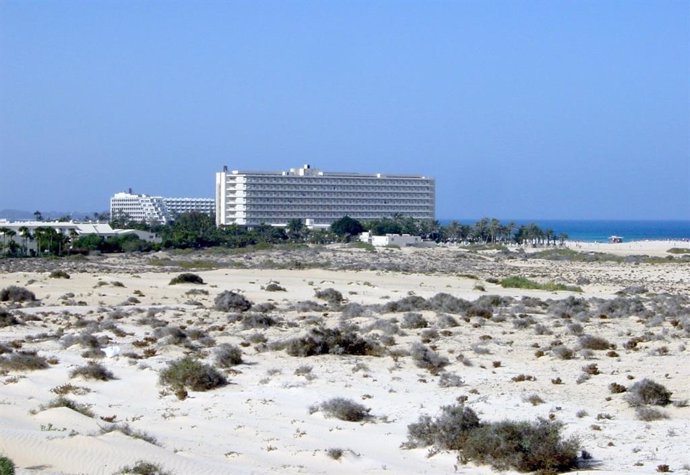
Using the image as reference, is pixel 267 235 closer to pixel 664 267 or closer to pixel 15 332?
pixel 664 267

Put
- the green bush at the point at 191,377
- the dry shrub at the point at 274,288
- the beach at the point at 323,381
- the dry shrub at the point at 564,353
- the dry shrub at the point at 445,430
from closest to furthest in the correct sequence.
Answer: the beach at the point at 323,381
the dry shrub at the point at 445,430
the green bush at the point at 191,377
the dry shrub at the point at 564,353
the dry shrub at the point at 274,288

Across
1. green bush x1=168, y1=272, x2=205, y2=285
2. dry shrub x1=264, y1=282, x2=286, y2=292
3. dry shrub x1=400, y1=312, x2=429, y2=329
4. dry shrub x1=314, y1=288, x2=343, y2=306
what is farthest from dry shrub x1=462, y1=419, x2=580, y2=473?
green bush x1=168, y1=272, x2=205, y2=285

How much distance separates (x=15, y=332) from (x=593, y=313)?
18890 mm

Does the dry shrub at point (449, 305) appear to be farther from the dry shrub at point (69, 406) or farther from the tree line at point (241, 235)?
the tree line at point (241, 235)

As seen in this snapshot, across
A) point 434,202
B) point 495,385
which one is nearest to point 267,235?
point 434,202

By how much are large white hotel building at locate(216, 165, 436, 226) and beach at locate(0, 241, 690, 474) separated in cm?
12848

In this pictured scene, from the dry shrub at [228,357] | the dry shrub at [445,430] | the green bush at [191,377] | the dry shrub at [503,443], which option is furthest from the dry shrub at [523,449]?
the dry shrub at [228,357]

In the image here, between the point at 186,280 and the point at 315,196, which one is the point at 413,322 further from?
the point at 315,196

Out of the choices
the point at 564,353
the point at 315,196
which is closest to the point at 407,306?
the point at 564,353

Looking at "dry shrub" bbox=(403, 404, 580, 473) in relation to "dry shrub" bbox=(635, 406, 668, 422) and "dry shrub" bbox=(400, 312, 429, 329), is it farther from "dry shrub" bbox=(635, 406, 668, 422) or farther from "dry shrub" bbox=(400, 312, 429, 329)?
"dry shrub" bbox=(400, 312, 429, 329)

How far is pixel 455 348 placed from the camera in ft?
81.6

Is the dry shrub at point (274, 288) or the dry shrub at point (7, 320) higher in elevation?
the dry shrub at point (7, 320)

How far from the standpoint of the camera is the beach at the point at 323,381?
543 inches

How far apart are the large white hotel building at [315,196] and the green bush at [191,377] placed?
146 m
